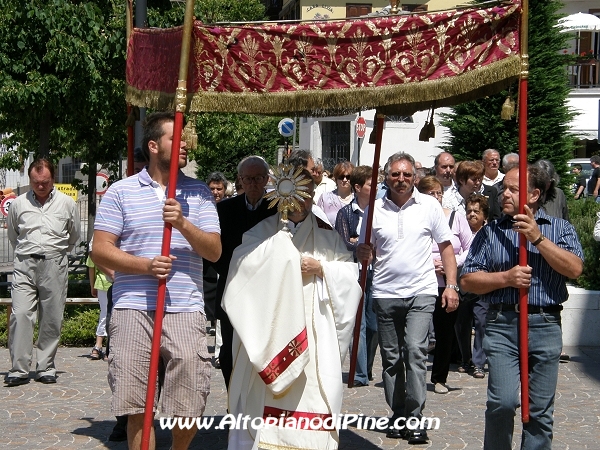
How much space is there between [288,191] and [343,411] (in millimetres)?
2928

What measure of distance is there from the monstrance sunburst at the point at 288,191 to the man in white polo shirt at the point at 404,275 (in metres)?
1.29

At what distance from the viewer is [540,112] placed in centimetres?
2398

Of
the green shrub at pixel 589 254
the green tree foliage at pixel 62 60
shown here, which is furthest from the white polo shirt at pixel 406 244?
the green tree foliage at pixel 62 60

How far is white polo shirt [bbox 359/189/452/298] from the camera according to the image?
26.2 ft

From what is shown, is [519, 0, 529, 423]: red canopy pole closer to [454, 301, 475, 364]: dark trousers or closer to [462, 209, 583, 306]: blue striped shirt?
[462, 209, 583, 306]: blue striped shirt

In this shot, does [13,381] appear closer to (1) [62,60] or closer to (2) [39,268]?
(2) [39,268]

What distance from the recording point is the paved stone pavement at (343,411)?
7.87 meters

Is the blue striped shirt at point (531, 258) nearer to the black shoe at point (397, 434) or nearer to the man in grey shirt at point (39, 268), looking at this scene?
the black shoe at point (397, 434)

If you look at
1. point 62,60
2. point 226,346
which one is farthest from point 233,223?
point 62,60

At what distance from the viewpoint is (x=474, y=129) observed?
23828 mm

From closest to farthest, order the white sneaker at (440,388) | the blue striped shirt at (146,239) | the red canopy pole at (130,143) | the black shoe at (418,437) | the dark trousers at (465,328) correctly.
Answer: the blue striped shirt at (146,239), the red canopy pole at (130,143), the black shoe at (418,437), the white sneaker at (440,388), the dark trousers at (465,328)

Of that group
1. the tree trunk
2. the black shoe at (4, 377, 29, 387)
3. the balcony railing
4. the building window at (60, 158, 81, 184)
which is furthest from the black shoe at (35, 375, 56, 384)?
the building window at (60, 158, 81, 184)

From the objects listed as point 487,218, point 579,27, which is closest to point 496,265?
point 487,218

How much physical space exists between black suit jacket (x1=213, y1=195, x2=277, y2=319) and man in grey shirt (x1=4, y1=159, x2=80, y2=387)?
3.29m
